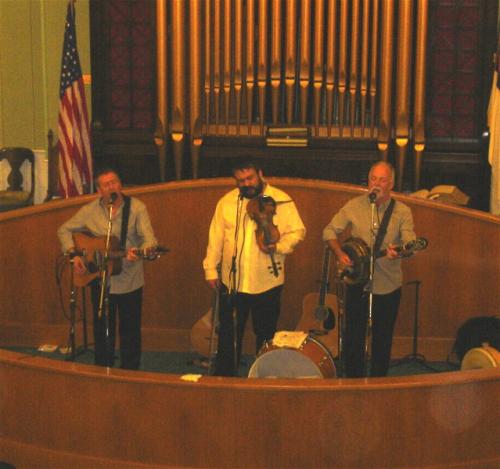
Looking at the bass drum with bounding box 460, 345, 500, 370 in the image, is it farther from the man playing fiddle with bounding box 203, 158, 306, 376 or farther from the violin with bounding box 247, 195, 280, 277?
the violin with bounding box 247, 195, 280, 277

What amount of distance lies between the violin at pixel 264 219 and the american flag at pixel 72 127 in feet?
12.2

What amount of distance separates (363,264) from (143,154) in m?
4.43

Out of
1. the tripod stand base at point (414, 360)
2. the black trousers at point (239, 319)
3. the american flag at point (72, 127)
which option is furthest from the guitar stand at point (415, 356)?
the american flag at point (72, 127)

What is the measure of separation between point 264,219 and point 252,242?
21 centimetres

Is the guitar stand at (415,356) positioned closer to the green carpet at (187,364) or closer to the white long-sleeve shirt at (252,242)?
the green carpet at (187,364)

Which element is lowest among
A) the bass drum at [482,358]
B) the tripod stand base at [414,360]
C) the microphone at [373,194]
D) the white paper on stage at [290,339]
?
the tripod stand base at [414,360]

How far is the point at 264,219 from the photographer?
6883mm

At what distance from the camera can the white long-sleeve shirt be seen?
22.9 ft

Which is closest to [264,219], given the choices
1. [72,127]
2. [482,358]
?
[482,358]

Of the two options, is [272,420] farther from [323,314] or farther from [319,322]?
[319,322]

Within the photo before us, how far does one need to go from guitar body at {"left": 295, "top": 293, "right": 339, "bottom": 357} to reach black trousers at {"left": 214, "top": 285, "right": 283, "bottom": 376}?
15.0 inches

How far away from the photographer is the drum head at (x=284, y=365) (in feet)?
20.6

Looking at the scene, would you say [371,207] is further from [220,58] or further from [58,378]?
[220,58]

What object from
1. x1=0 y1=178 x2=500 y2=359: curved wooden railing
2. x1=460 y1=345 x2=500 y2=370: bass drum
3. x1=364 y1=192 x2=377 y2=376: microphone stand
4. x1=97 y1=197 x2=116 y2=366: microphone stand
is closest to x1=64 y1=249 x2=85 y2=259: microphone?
Answer: x1=97 y1=197 x2=116 y2=366: microphone stand
